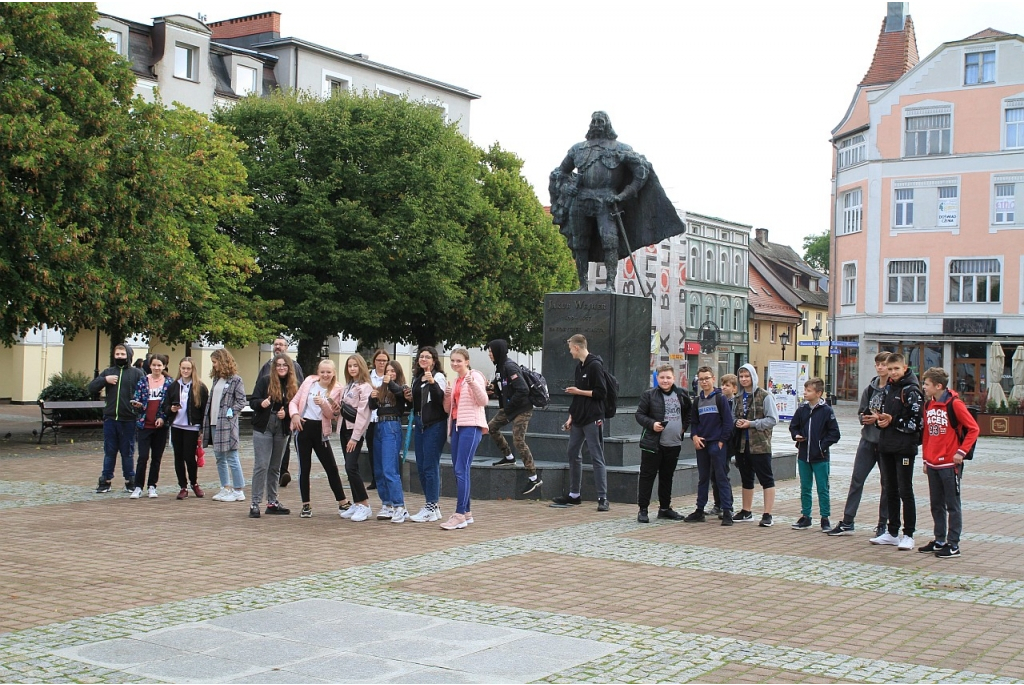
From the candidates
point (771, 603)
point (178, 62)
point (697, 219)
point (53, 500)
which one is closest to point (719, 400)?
point (771, 603)

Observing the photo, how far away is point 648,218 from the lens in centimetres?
1664

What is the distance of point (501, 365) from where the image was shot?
1363 cm

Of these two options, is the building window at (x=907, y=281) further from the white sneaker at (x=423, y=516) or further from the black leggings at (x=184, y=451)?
the white sneaker at (x=423, y=516)

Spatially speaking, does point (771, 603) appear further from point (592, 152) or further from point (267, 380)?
point (592, 152)

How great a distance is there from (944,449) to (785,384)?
77.4ft

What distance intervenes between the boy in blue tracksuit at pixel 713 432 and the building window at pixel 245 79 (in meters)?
38.3

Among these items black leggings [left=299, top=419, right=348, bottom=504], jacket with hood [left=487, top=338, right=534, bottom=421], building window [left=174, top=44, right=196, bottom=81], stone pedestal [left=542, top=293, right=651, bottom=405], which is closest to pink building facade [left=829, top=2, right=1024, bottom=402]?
building window [left=174, top=44, right=196, bottom=81]

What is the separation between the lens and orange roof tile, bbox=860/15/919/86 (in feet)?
190

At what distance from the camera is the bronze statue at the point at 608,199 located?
16406 millimetres

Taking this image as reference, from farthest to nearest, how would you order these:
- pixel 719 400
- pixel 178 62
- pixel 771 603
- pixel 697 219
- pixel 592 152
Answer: pixel 697 219, pixel 178 62, pixel 592 152, pixel 719 400, pixel 771 603

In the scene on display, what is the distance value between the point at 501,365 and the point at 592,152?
4292 millimetres

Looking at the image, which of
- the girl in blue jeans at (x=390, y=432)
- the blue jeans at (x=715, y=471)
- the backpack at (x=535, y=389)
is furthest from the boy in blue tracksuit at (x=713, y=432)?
the girl in blue jeans at (x=390, y=432)

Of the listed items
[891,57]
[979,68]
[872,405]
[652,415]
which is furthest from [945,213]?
[872,405]

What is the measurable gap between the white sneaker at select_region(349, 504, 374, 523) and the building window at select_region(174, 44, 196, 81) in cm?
3573
